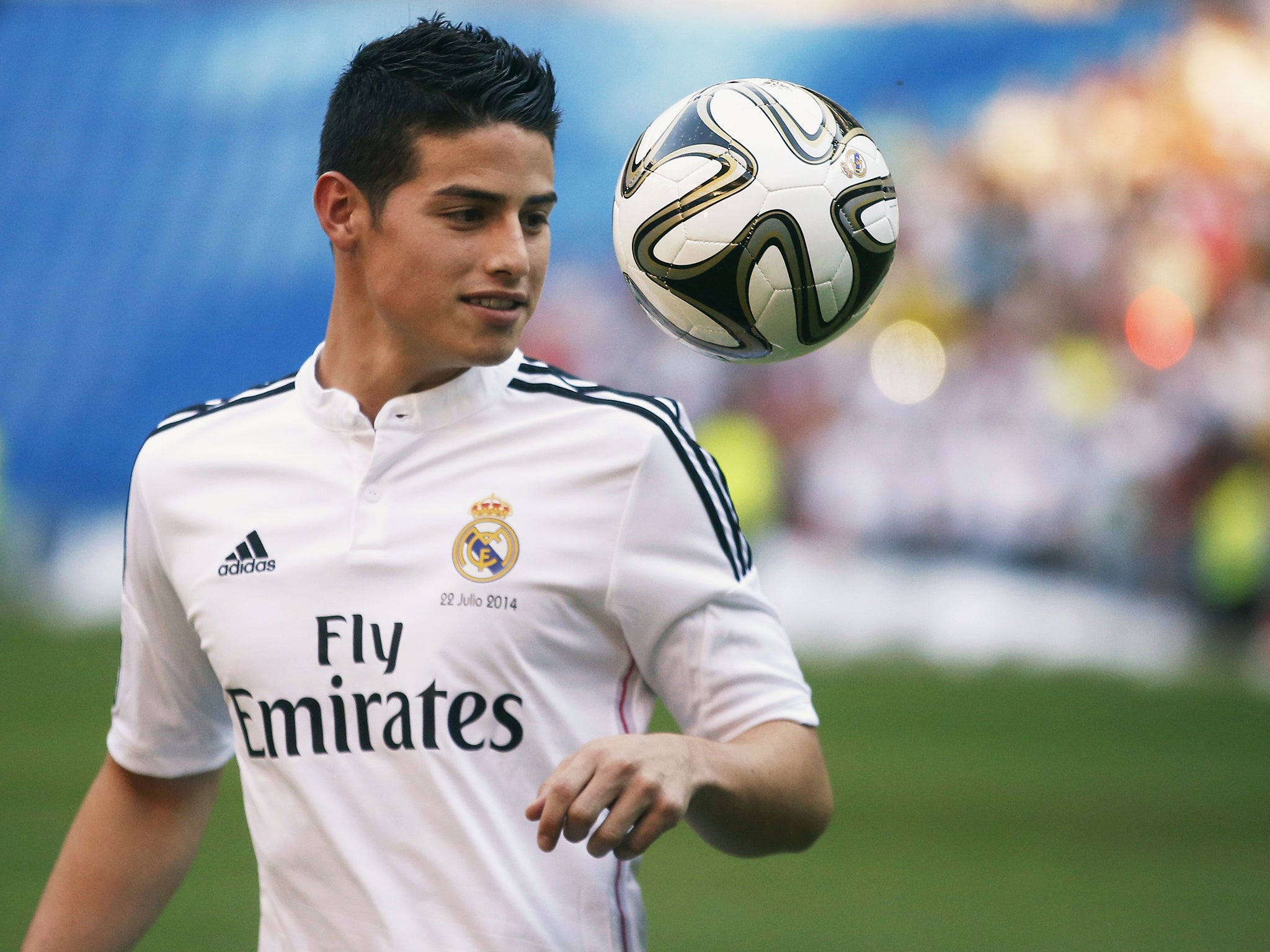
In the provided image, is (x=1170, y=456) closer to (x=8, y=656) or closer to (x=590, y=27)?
(x=590, y=27)

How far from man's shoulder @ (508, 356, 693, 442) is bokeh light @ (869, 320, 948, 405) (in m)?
11.5

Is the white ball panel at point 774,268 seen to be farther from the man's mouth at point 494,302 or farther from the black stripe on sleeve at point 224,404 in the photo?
the black stripe on sleeve at point 224,404

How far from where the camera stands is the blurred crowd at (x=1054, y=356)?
12.7m

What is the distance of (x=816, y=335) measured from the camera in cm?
245

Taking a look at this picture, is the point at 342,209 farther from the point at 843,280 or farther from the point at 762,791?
the point at 762,791

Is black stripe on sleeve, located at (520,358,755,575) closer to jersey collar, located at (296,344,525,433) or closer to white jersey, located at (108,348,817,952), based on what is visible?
white jersey, located at (108,348,817,952)

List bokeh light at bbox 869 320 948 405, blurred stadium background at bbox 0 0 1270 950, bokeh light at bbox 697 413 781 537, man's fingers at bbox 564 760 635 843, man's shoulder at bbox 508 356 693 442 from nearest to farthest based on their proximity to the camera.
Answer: man's fingers at bbox 564 760 635 843 < man's shoulder at bbox 508 356 693 442 < blurred stadium background at bbox 0 0 1270 950 < bokeh light at bbox 697 413 781 537 < bokeh light at bbox 869 320 948 405

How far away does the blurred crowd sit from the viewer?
12.7 m

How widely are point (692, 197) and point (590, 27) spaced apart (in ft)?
45.9

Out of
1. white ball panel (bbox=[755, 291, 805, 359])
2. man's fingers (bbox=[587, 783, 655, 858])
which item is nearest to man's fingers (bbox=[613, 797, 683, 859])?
man's fingers (bbox=[587, 783, 655, 858])

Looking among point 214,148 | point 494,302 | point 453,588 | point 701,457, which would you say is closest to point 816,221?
point 701,457

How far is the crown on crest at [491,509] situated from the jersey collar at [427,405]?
0.53ft

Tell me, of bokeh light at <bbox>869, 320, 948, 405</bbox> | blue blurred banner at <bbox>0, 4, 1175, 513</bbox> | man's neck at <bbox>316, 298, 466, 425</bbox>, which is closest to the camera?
man's neck at <bbox>316, 298, 466, 425</bbox>

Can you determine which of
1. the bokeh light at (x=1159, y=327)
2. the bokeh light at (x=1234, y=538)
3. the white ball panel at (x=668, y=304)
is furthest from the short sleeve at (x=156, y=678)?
the bokeh light at (x=1159, y=327)
